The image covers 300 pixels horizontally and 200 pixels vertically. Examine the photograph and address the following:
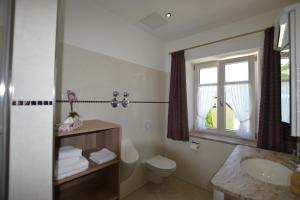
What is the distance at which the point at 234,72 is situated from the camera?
2.15 meters

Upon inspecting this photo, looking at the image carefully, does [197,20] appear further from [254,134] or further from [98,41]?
[254,134]

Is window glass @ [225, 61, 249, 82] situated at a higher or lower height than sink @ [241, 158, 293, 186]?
Result: higher

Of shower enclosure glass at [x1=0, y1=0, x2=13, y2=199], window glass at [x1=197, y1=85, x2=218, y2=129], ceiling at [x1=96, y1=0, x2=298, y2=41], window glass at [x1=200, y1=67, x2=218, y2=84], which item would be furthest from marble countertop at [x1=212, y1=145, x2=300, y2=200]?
ceiling at [x1=96, y1=0, x2=298, y2=41]

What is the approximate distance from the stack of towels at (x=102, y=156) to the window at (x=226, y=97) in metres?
1.68

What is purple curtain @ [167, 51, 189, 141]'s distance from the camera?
2307mm

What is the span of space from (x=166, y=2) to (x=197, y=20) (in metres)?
0.59

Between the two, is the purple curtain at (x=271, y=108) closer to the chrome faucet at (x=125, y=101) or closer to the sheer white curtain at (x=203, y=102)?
the sheer white curtain at (x=203, y=102)

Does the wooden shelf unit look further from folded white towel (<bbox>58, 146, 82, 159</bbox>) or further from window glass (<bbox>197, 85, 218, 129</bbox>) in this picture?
window glass (<bbox>197, 85, 218, 129</bbox>)

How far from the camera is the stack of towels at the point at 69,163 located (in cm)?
103

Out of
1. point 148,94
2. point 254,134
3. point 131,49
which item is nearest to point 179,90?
point 148,94

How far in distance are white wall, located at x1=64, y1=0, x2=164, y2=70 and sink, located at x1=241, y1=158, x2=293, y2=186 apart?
183 centimetres

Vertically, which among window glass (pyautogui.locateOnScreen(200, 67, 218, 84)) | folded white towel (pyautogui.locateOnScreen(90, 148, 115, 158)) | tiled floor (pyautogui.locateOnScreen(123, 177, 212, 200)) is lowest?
tiled floor (pyautogui.locateOnScreen(123, 177, 212, 200))

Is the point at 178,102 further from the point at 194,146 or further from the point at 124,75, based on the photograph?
the point at 124,75

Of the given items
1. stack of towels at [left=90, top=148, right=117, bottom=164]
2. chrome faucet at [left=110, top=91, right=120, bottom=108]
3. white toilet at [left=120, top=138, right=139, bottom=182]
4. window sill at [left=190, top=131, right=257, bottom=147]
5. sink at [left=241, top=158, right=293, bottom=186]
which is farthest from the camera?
window sill at [left=190, top=131, right=257, bottom=147]
